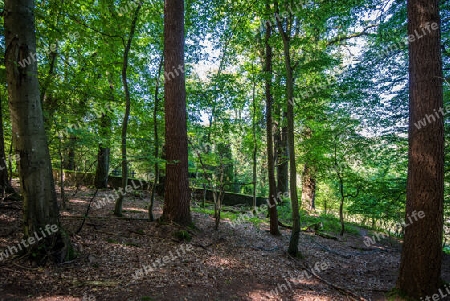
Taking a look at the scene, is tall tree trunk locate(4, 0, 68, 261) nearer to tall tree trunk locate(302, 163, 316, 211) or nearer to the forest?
the forest

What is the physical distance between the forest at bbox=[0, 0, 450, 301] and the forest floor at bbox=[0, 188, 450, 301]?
34 millimetres

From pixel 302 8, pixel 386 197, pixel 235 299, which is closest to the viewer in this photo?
pixel 235 299

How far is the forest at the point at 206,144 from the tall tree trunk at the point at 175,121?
1.4 inches

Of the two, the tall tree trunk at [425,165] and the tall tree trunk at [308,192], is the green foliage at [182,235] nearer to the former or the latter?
the tall tree trunk at [425,165]

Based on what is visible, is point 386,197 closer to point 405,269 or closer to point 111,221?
point 405,269

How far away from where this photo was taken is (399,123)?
273 inches

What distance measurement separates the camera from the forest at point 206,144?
325 cm

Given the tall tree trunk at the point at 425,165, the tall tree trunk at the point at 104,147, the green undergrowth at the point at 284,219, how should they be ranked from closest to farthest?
the tall tree trunk at the point at 425,165 → the tall tree trunk at the point at 104,147 → the green undergrowth at the point at 284,219

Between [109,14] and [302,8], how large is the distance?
503 cm

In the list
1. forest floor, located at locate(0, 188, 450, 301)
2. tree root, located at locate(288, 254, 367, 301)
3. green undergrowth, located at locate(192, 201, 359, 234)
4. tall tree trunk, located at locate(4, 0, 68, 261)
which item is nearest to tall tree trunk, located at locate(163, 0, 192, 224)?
forest floor, located at locate(0, 188, 450, 301)

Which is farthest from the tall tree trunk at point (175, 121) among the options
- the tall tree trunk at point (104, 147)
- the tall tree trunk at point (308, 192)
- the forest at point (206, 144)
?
the tall tree trunk at point (308, 192)

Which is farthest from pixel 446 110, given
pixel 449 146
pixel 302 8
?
pixel 302 8

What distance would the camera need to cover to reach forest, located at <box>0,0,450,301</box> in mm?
3254

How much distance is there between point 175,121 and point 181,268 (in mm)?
3332
